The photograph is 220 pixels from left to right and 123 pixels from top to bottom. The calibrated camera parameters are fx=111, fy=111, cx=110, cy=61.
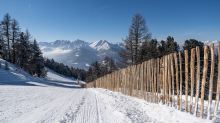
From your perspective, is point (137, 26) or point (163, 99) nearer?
point (163, 99)

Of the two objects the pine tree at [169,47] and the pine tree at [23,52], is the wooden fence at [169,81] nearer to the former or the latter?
the pine tree at [169,47]

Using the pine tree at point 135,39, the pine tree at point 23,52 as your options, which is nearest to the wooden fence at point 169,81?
the pine tree at point 135,39

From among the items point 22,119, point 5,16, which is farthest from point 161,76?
point 5,16

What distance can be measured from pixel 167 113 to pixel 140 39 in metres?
12.2

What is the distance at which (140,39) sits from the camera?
14.5m

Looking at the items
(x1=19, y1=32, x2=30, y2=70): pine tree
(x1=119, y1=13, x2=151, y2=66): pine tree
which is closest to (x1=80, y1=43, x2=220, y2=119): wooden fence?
(x1=119, y1=13, x2=151, y2=66): pine tree

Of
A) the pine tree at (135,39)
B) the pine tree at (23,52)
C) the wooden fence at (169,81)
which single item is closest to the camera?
the wooden fence at (169,81)

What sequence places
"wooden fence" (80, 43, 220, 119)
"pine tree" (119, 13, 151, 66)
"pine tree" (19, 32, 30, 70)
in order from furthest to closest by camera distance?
"pine tree" (19, 32, 30, 70)
"pine tree" (119, 13, 151, 66)
"wooden fence" (80, 43, 220, 119)

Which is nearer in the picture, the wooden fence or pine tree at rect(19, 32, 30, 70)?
the wooden fence

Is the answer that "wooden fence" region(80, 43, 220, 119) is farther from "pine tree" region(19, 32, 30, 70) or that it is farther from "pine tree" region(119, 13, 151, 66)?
"pine tree" region(19, 32, 30, 70)

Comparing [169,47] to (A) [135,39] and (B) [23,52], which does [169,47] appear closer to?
(A) [135,39]

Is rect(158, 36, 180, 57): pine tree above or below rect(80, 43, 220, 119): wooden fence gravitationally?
above

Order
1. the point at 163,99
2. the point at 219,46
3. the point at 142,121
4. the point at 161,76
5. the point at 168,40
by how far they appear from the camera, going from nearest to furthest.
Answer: the point at 219,46 → the point at 142,121 → the point at 163,99 → the point at 161,76 → the point at 168,40

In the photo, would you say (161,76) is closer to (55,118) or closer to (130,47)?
(55,118)
